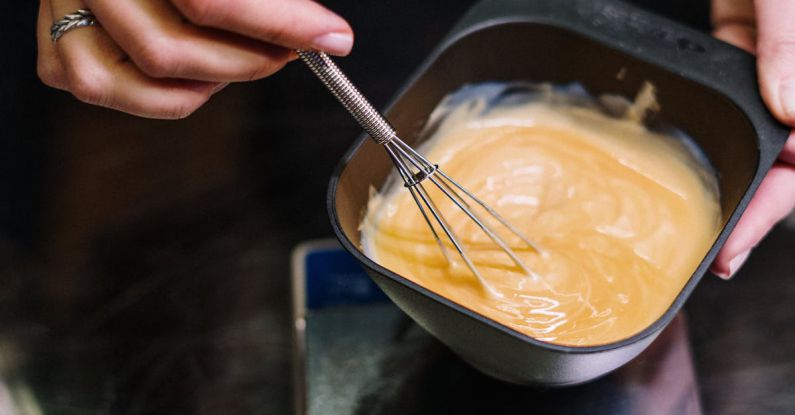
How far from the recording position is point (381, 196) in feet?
2.50

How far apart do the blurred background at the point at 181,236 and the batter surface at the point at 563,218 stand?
198 millimetres

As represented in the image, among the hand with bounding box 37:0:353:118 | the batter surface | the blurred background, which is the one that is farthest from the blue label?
the hand with bounding box 37:0:353:118

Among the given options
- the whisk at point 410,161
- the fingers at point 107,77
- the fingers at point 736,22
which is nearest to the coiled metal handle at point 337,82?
the whisk at point 410,161

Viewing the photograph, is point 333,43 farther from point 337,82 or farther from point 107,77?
point 107,77

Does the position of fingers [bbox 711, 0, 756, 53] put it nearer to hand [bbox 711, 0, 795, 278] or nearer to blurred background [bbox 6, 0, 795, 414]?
hand [bbox 711, 0, 795, 278]

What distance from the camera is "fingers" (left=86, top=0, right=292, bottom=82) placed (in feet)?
1.88

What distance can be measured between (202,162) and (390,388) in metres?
0.45

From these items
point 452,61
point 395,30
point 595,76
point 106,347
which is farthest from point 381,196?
point 395,30

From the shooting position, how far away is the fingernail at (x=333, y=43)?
58 cm

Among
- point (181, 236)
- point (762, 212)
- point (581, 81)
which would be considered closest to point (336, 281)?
point (181, 236)

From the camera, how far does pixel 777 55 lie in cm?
74

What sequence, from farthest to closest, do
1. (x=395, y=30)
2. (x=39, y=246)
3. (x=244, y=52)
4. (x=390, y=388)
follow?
(x=395, y=30) < (x=39, y=246) < (x=390, y=388) < (x=244, y=52)

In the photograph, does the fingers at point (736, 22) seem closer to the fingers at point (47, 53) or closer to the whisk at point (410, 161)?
the whisk at point (410, 161)

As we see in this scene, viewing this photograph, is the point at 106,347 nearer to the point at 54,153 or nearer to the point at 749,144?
the point at 54,153
